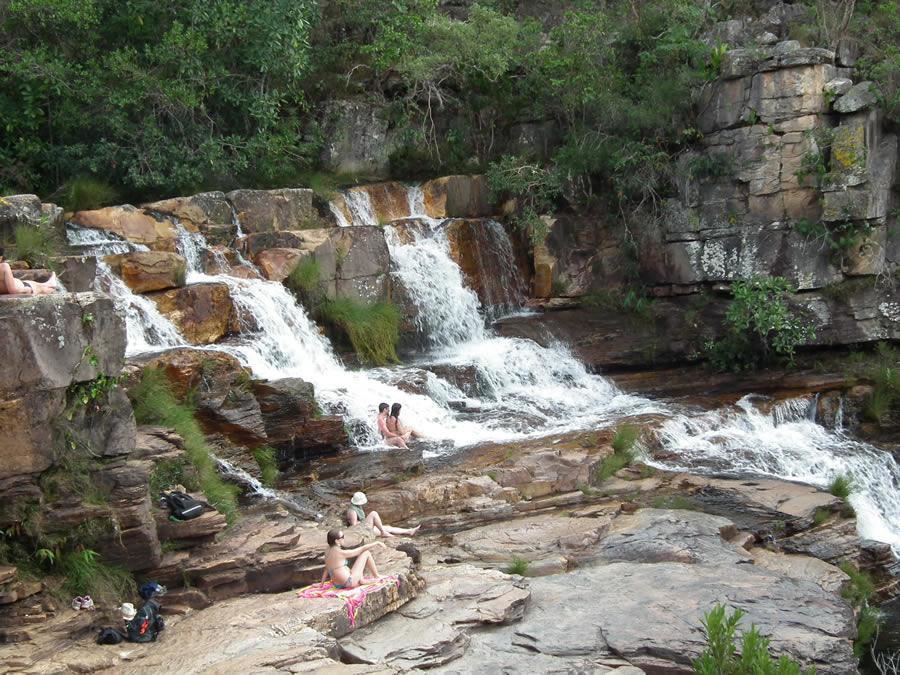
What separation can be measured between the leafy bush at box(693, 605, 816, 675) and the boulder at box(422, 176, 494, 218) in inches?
467

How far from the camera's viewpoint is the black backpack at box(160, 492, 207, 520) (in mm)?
8586

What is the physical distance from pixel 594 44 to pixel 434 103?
3.35m

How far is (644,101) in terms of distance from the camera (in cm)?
1712

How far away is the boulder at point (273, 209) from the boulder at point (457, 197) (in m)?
2.50

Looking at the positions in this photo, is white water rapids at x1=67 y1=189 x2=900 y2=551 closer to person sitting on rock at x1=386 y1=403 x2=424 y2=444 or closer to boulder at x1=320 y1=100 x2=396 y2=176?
person sitting on rock at x1=386 y1=403 x2=424 y2=444

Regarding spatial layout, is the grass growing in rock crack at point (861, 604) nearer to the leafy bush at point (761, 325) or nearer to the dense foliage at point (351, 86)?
the leafy bush at point (761, 325)

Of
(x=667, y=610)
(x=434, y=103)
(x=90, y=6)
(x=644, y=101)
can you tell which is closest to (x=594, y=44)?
(x=644, y=101)

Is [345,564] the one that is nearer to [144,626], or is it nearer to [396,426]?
[144,626]

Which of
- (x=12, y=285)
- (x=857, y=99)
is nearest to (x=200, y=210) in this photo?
(x=12, y=285)

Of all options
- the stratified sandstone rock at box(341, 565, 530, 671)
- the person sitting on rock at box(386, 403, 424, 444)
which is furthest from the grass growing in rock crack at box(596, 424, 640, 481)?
the stratified sandstone rock at box(341, 565, 530, 671)

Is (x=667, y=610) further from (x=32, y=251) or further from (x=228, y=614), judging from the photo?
(x=32, y=251)

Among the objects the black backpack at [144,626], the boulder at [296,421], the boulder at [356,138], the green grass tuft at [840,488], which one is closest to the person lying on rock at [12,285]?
the black backpack at [144,626]

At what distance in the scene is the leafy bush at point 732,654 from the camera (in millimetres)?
6789

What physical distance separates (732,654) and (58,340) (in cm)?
566
